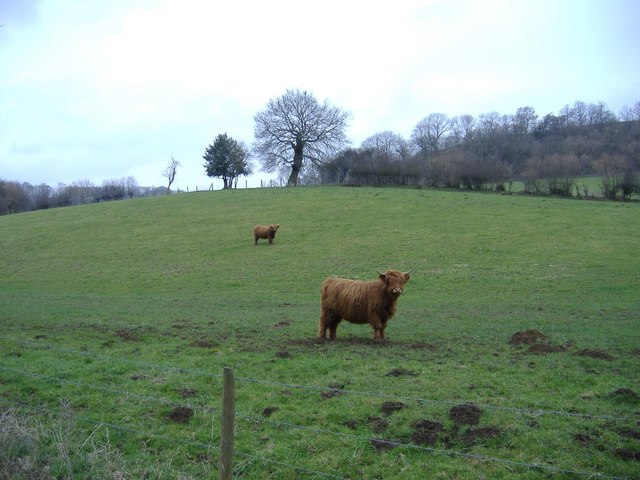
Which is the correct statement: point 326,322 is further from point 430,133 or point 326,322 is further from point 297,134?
point 430,133

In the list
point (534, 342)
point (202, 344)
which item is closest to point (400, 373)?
point (534, 342)

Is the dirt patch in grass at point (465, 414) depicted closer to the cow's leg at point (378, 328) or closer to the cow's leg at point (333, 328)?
the cow's leg at point (378, 328)

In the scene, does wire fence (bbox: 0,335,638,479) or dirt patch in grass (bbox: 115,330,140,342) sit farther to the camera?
dirt patch in grass (bbox: 115,330,140,342)

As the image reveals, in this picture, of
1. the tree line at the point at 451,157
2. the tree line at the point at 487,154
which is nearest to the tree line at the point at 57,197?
the tree line at the point at 451,157

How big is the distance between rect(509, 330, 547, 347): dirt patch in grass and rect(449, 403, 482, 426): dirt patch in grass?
5254 millimetres

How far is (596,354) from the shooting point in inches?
419

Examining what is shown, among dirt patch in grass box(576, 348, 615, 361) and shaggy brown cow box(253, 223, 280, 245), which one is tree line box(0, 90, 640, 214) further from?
dirt patch in grass box(576, 348, 615, 361)

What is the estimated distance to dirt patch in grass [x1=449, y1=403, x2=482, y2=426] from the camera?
277 inches

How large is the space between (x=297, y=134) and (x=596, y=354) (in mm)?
66354

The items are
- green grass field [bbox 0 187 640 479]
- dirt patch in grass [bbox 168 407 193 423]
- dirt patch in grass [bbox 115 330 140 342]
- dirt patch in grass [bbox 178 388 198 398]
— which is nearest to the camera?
green grass field [bbox 0 187 640 479]

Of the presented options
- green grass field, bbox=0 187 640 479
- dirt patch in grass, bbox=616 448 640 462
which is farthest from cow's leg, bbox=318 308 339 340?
dirt patch in grass, bbox=616 448 640 462

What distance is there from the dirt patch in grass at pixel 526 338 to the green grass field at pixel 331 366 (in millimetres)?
306

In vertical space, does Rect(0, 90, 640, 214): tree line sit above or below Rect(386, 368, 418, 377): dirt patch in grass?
above

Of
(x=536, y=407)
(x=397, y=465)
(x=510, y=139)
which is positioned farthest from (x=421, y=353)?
(x=510, y=139)
